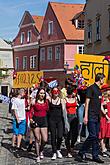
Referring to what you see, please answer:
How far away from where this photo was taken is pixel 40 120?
9781mm

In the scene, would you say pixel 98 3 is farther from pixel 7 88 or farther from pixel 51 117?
pixel 7 88

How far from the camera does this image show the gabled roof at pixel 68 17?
47906 mm

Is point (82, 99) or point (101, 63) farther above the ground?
point (101, 63)

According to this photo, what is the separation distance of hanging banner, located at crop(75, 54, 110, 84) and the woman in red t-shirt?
230 cm

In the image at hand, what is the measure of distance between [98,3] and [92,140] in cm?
2204

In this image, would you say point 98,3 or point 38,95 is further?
point 98,3

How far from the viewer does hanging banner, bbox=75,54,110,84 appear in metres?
11.9

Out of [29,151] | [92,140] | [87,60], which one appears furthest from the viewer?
[87,60]

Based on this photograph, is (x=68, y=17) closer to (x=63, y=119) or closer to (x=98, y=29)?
(x=98, y=29)

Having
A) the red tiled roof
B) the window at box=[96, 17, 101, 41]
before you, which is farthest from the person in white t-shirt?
the red tiled roof

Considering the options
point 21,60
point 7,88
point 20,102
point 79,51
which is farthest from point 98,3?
point 7,88

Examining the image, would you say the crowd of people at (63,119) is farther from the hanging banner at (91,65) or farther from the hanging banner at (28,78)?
the hanging banner at (28,78)

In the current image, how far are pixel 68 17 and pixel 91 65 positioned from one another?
3867 cm

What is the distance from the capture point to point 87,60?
12.1 meters
